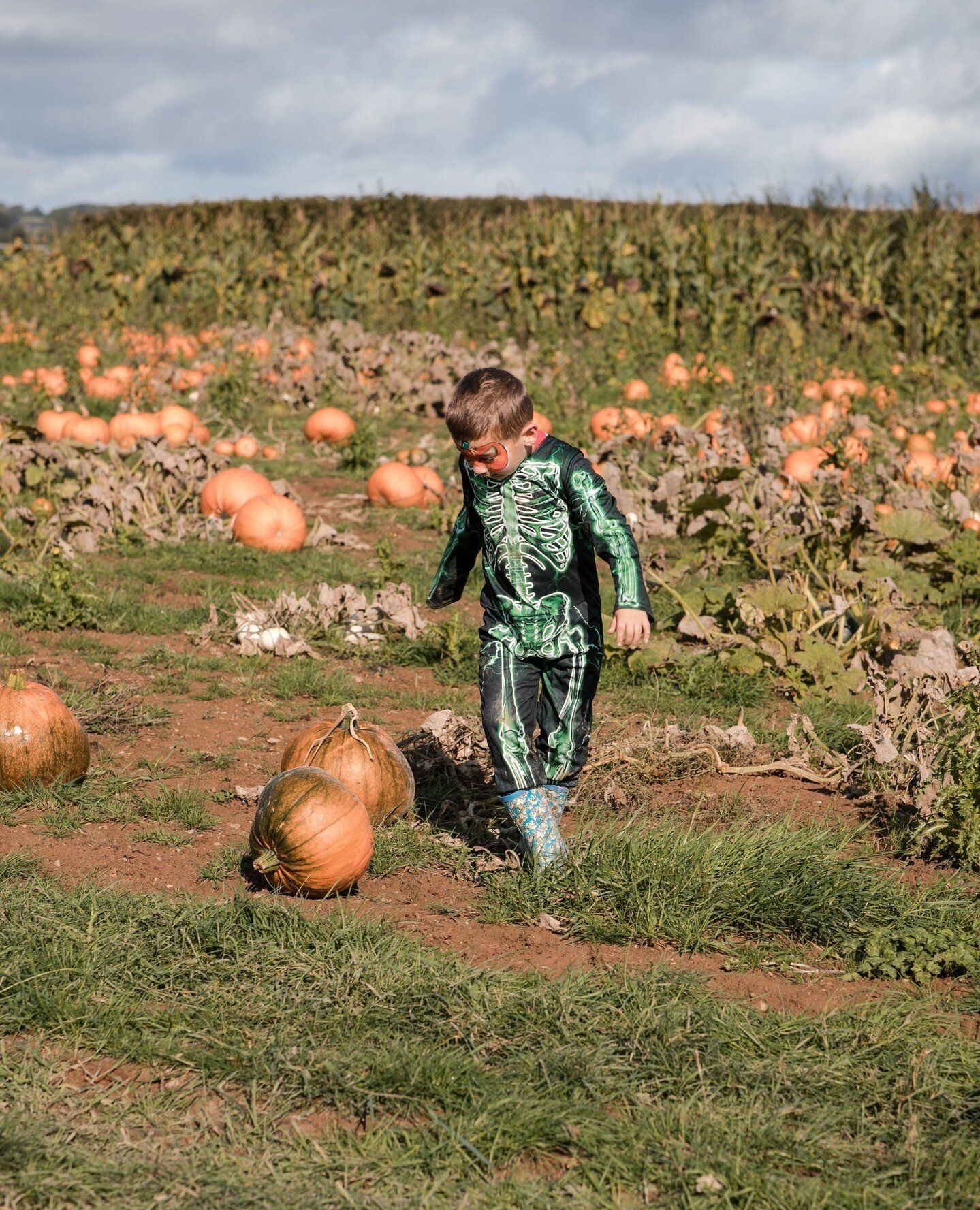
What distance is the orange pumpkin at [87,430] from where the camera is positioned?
33.7 feet

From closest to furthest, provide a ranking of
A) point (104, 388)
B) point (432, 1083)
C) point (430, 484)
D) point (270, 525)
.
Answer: point (432, 1083)
point (270, 525)
point (430, 484)
point (104, 388)

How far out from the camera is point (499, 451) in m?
4.02

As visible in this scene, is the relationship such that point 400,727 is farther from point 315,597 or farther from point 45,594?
point 45,594

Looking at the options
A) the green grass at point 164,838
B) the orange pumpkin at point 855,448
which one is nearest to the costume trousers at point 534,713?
the green grass at point 164,838

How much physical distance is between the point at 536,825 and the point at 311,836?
752 mm

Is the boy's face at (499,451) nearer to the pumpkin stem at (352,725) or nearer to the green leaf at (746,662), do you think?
the pumpkin stem at (352,725)

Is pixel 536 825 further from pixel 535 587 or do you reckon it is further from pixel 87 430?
pixel 87 430

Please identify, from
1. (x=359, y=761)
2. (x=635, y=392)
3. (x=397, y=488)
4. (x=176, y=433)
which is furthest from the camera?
(x=635, y=392)

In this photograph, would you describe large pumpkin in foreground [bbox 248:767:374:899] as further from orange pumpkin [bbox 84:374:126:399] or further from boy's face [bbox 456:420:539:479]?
orange pumpkin [bbox 84:374:126:399]

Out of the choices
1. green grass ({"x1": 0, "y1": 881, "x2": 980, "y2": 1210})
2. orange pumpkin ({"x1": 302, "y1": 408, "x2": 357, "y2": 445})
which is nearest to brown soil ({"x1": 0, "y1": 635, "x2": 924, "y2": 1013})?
green grass ({"x1": 0, "y1": 881, "x2": 980, "y2": 1210})

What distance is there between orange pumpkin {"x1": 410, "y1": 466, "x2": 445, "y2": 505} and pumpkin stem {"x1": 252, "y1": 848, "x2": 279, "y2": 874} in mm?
6216

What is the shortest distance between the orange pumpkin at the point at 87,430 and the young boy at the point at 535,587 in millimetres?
A: 6828

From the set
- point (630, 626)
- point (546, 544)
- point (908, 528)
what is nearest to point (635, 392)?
point (908, 528)

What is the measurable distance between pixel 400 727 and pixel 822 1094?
3.01m
